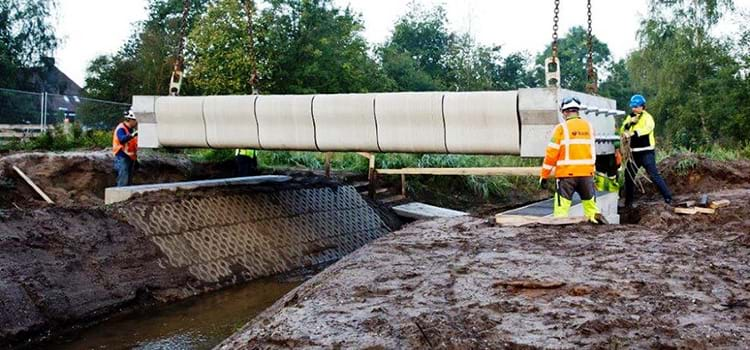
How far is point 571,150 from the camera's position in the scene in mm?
9820

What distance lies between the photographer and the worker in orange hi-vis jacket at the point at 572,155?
31.8 feet

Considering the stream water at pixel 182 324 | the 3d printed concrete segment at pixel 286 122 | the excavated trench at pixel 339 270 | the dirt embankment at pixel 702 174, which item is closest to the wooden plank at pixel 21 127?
the excavated trench at pixel 339 270

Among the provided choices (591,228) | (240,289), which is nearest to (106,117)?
(240,289)

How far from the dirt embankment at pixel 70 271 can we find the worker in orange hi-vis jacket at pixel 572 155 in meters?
5.63

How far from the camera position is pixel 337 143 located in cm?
1205

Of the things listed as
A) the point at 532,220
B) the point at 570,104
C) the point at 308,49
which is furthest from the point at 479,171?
the point at 308,49

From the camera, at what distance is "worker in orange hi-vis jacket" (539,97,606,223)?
970 cm

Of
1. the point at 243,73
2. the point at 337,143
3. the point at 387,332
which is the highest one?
the point at 243,73

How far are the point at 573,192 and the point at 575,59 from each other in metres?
60.6

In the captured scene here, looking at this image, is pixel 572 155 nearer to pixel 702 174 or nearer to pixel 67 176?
pixel 702 174

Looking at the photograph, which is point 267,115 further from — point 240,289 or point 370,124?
point 240,289

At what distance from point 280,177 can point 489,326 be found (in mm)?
11629

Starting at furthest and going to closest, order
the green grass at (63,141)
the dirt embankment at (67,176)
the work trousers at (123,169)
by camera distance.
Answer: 1. the green grass at (63,141)
2. the work trousers at (123,169)
3. the dirt embankment at (67,176)

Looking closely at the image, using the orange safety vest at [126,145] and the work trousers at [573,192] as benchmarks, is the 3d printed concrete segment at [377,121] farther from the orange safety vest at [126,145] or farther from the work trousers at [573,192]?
the orange safety vest at [126,145]
